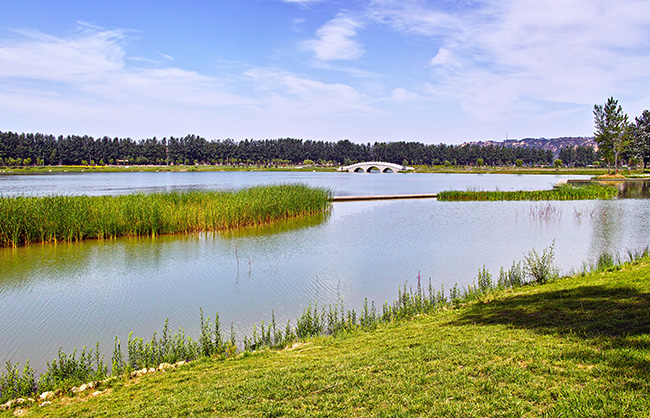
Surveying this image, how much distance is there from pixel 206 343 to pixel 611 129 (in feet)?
225

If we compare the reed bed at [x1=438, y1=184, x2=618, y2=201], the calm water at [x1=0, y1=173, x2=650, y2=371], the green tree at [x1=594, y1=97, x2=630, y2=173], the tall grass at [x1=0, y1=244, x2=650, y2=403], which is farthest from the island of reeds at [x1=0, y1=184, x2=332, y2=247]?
the green tree at [x1=594, y1=97, x2=630, y2=173]

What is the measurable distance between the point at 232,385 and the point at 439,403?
2.31 meters

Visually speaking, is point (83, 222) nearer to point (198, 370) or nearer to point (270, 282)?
point (270, 282)

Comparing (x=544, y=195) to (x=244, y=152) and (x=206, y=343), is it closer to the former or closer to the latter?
(x=206, y=343)

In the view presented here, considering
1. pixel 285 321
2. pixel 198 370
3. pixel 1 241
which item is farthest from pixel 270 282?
pixel 1 241

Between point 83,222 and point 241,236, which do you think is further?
point 241,236

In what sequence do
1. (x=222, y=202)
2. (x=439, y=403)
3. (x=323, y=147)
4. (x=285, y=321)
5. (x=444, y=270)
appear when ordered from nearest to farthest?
(x=439, y=403)
(x=285, y=321)
(x=444, y=270)
(x=222, y=202)
(x=323, y=147)

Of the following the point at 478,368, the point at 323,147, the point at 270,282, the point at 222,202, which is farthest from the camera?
the point at 323,147

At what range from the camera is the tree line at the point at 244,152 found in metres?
113

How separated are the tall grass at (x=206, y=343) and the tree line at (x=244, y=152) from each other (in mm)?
115311

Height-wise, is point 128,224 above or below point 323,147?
below

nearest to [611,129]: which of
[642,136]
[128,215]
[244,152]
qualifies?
[642,136]

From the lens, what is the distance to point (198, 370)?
620cm

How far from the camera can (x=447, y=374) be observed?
4605 mm
